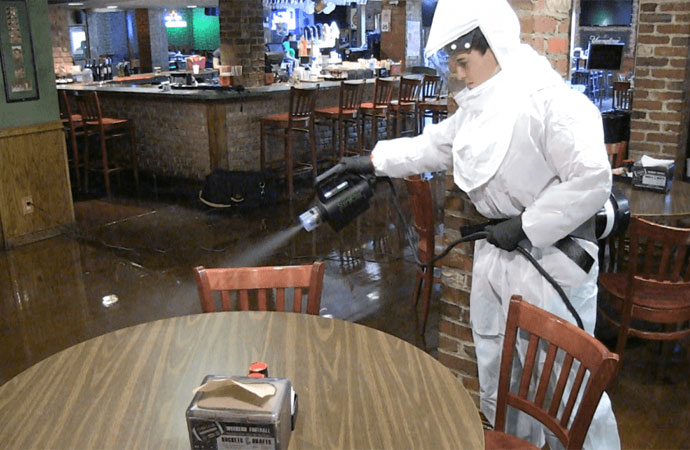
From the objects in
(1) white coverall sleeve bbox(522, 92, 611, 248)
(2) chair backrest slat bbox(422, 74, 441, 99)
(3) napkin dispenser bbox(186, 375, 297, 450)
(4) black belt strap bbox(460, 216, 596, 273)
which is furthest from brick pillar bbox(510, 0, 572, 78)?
(2) chair backrest slat bbox(422, 74, 441, 99)

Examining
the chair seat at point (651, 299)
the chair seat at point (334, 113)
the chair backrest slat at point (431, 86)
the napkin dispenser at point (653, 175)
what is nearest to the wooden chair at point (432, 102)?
the chair backrest slat at point (431, 86)

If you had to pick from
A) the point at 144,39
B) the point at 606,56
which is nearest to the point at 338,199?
the point at 606,56

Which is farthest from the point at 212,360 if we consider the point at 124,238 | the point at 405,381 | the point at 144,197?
the point at 144,197

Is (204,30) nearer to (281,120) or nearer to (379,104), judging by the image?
(379,104)

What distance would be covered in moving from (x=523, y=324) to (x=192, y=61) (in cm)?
766

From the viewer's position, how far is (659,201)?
10.8 ft

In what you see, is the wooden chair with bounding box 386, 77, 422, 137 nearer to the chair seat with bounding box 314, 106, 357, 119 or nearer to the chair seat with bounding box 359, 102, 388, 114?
the chair seat with bounding box 359, 102, 388, 114

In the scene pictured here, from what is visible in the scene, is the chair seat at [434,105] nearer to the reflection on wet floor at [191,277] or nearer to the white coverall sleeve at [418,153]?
the reflection on wet floor at [191,277]

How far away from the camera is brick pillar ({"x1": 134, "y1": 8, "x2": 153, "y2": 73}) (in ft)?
50.6

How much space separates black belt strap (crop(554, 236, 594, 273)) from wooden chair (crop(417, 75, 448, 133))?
5674mm

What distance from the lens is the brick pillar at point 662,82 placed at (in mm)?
4164

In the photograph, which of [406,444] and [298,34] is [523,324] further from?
[298,34]

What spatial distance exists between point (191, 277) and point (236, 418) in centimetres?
319

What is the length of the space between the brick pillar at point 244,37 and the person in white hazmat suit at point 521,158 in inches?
230
